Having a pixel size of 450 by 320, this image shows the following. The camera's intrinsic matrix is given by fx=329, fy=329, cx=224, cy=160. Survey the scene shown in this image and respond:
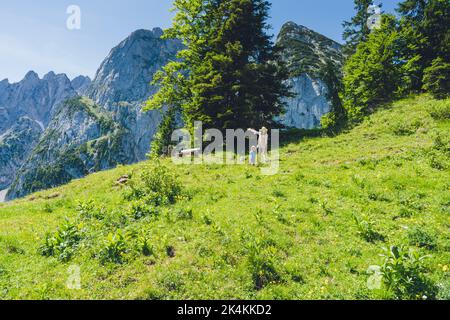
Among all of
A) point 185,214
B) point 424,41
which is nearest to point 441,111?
point 424,41

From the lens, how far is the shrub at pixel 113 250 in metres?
11.5

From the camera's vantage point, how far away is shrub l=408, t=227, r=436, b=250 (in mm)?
11195

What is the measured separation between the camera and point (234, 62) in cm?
3350

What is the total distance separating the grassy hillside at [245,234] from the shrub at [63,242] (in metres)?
0.04

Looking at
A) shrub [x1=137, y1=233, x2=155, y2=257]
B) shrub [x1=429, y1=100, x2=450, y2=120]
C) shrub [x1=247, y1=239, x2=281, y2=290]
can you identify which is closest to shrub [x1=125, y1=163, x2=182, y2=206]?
shrub [x1=137, y1=233, x2=155, y2=257]

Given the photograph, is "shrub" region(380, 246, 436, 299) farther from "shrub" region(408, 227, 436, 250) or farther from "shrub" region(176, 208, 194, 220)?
"shrub" region(176, 208, 194, 220)

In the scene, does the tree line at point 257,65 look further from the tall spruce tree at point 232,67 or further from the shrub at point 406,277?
the shrub at point 406,277

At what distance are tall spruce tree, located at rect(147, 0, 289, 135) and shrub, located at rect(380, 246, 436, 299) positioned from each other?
23420 millimetres

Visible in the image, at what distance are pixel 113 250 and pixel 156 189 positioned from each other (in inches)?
267

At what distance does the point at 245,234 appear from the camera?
1243 cm

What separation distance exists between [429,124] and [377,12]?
3441cm

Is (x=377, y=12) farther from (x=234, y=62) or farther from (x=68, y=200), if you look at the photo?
(x=68, y=200)
